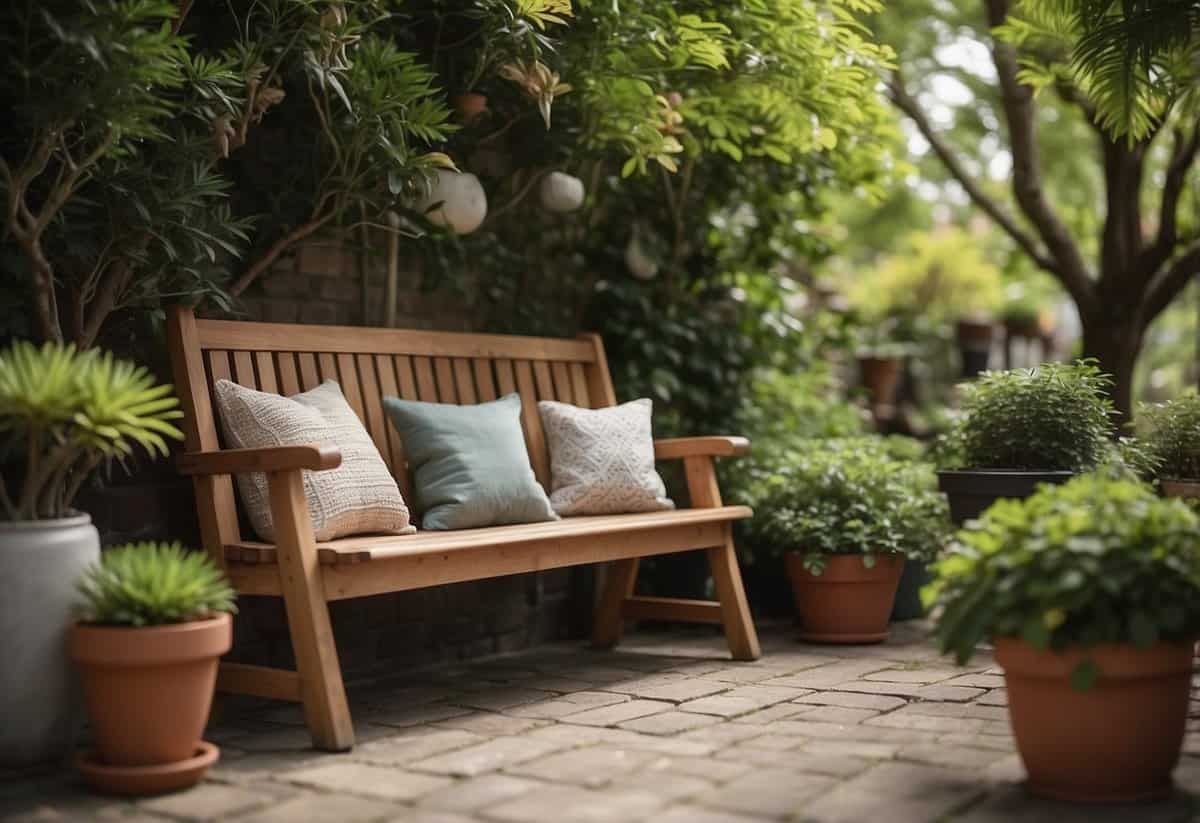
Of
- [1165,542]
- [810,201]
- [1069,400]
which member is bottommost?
[1165,542]

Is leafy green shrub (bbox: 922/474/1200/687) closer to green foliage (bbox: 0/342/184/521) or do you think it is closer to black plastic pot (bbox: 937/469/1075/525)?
black plastic pot (bbox: 937/469/1075/525)

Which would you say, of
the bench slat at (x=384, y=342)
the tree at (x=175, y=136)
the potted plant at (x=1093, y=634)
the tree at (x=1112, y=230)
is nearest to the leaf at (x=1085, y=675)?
the potted plant at (x=1093, y=634)

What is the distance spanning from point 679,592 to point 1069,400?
1.74 metres

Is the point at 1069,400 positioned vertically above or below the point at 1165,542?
above

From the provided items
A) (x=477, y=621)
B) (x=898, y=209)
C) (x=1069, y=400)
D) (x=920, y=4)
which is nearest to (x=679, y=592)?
(x=477, y=621)

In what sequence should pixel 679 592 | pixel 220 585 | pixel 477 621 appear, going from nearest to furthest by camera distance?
pixel 220 585 < pixel 477 621 < pixel 679 592

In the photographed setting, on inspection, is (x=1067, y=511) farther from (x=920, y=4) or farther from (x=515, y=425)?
(x=920, y=4)

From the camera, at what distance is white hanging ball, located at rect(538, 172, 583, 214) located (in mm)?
4703

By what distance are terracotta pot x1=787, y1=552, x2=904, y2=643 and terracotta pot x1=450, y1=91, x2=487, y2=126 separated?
76.8 inches

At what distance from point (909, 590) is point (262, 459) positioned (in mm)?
2975

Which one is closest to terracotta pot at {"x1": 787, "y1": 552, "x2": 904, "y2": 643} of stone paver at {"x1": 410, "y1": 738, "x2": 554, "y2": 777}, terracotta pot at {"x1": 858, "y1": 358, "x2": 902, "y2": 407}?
stone paver at {"x1": 410, "y1": 738, "x2": 554, "y2": 777}

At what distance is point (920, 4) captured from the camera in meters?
7.25

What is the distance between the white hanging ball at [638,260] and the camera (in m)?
5.20

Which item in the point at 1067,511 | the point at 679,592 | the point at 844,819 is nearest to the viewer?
the point at 844,819
